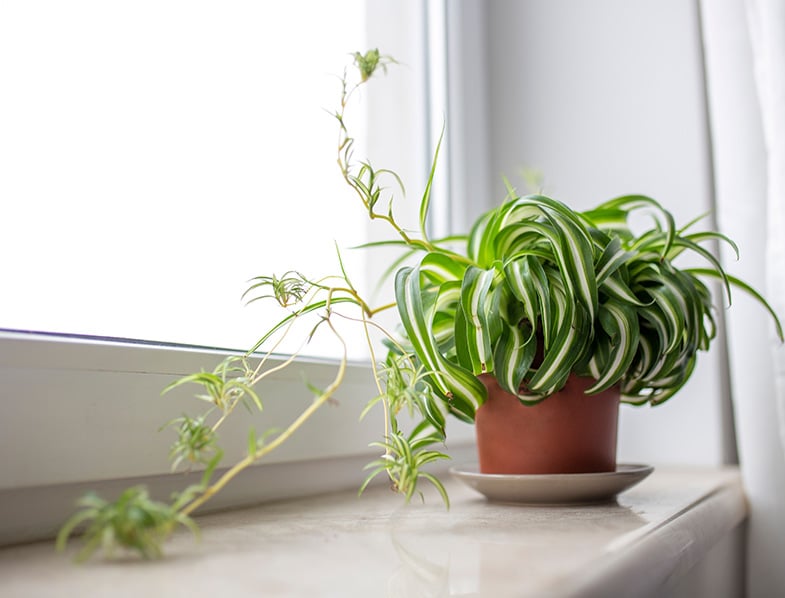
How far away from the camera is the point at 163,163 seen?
75cm

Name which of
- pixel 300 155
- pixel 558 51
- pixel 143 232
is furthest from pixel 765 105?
pixel 143 232

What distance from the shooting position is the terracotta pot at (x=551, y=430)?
72 cm

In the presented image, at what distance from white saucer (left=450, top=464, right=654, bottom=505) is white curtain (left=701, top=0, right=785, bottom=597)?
338mm

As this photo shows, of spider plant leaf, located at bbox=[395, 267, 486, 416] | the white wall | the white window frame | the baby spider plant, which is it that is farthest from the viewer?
the white wall

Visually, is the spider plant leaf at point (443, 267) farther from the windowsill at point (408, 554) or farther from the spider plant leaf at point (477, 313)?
the windowsill at point (408, 554)

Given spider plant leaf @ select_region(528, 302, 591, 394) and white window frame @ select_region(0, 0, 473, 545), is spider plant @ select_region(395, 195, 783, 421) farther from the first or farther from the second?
white window frame @ select_region(0, 0, 473, 545)

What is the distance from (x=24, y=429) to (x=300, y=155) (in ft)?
1.66

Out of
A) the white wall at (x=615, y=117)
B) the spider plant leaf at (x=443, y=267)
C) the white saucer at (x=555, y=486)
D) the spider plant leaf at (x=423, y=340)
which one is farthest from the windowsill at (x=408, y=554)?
the white wall at (x=615, y=117)

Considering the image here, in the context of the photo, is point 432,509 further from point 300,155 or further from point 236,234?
point 300,155

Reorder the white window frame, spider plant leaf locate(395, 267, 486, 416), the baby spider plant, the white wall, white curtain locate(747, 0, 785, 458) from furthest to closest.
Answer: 1. the white wall
2. white curtain locate(747, 0, 785, 458)
3. spider plant leaf locate(395, 267, 486, 416)
4. the white window frame
5. the baby spider plant

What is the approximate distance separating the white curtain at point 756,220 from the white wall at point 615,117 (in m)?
0.10

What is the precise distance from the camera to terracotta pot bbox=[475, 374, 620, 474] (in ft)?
2.37

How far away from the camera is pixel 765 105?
0.97 metres

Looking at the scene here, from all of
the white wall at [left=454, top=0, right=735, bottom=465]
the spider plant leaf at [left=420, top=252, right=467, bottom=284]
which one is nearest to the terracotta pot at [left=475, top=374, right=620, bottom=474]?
the spider plant leaf at [left=420, top=252, right=467, bottom=284]
